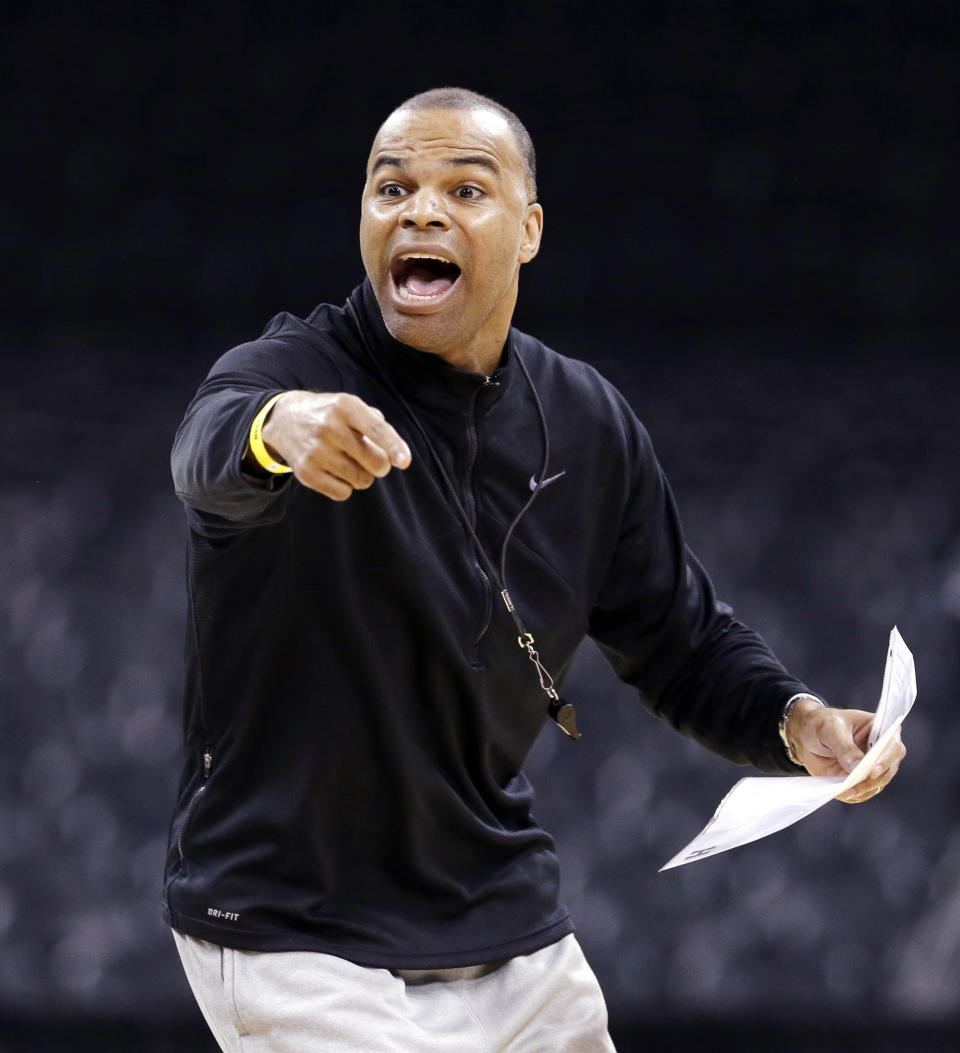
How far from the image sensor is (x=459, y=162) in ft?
7.24

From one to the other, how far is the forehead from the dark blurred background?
160cm

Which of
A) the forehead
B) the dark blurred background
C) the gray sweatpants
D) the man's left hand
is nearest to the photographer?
the gray sweatpants

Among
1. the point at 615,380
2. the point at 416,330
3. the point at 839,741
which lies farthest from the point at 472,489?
the point at 615,380

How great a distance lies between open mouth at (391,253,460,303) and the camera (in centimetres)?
216

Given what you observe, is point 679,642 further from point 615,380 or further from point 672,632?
point 615,380

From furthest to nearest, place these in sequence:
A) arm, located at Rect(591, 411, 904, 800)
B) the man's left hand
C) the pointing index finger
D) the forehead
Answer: arm, located at Rect(591, 411, 904, 800) < the forehead < the man's left hand < the pointing index finger

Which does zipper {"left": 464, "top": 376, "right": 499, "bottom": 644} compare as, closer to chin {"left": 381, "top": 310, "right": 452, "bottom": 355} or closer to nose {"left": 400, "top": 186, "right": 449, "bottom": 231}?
chin {"left": 381, "top": 310, "right": 452, "bottom": 355}

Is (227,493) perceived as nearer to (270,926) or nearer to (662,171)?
(270,926)

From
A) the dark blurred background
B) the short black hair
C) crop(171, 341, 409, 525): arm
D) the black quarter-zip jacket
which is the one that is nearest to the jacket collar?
the black quarter-zip jacket

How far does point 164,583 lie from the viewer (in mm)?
3809

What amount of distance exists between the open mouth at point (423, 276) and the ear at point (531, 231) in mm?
161

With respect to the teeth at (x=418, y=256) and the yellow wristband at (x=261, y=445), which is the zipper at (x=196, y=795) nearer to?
the yellow wristband at (x=261, y=445)

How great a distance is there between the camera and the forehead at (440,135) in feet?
7.22

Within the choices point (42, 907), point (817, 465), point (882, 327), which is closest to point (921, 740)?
point (817, 465)
